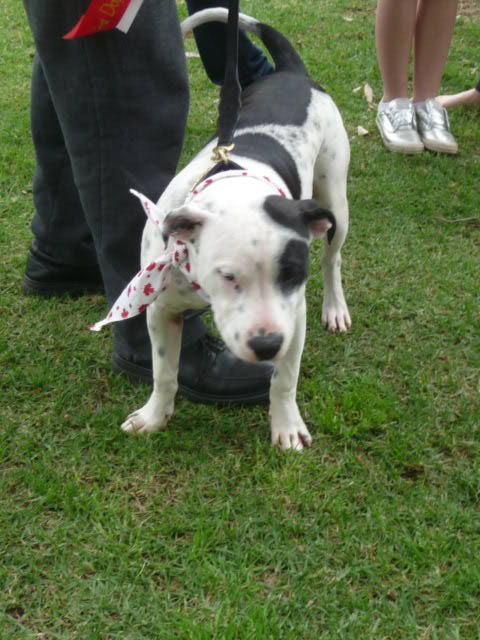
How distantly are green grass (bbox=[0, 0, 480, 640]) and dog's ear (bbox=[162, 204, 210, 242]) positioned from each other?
907mm

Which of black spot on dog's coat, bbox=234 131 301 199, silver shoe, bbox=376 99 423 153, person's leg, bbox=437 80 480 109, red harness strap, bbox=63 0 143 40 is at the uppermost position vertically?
red harness strap, bbox=63 0 143 40

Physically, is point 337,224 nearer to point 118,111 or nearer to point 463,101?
point 118,111

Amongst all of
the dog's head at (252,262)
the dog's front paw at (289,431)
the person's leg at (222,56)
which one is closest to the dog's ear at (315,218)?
the dog's head at (252,262)

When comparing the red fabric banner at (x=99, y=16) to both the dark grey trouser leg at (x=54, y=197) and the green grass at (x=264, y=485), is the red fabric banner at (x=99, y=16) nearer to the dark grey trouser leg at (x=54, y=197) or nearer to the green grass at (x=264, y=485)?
the dark grey trouser leg at (x=54, y=197)

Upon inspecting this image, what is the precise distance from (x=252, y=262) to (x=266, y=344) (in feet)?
0.78

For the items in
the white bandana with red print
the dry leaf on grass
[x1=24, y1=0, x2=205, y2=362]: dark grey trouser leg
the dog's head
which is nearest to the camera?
the dog's head

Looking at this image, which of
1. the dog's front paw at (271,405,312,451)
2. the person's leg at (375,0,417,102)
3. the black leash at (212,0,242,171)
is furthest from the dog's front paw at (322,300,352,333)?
the person's leg at (375,0,417,102)

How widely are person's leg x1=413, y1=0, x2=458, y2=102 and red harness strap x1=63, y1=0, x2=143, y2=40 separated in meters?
3.36

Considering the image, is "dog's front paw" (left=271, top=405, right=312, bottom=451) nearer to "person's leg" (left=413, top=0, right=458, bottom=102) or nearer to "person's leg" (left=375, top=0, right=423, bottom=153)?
"person's leg" (left=375, top=0, right=423, bottom=153)

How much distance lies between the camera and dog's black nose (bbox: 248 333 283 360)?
2.28 m

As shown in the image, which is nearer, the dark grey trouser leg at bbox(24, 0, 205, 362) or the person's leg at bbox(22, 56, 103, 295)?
the dark grey trouser leg at bbox(24, 0, 205, 362)

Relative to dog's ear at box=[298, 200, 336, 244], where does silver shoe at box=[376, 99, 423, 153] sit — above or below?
below

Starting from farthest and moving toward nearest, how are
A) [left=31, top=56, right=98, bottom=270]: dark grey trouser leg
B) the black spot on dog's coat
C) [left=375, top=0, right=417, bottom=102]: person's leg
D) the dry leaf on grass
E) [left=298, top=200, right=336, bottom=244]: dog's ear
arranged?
the dry leaf on grass < [left=375, top=0, right=417, bottom=102]: person's leg < [left=31, top=56, right=98, bottom=270]: dark grey trouser leg < the black spot on dog's coat < [left=298, top=200, right=336, bottom=244]: dog's ear

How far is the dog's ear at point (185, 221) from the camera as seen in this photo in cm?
235
